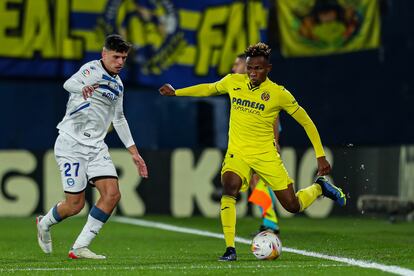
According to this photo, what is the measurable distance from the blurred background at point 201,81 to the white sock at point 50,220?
24.2 ft

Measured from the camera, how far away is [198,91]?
1004 centimetres

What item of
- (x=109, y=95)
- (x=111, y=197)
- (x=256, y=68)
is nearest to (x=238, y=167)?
→ (x=256, y=68)

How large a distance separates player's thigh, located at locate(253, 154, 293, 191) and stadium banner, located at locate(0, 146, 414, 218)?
7387mm

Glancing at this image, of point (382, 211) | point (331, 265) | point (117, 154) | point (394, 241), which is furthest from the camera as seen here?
point (117, 154)

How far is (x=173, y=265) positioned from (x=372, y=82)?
10.3 metres

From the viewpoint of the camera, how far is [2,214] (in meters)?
17.5

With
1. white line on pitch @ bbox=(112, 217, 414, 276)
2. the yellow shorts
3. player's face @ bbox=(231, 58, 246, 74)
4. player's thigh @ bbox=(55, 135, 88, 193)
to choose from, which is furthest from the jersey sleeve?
player's face @ bbox=(231, 58, 246, 74)

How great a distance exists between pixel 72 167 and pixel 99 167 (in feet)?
0.78

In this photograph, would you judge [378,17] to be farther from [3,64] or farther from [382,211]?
[3,64]

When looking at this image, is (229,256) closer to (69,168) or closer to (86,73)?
(69,168)

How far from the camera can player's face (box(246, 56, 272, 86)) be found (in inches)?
Result: 383

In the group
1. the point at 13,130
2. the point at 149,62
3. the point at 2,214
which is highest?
the point at 149,62

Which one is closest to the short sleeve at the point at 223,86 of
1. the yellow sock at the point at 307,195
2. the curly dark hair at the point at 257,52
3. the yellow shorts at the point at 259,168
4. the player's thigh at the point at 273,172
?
the curly dark hair at the point at 257,52

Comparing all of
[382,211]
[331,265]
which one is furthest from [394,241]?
[382,211]
